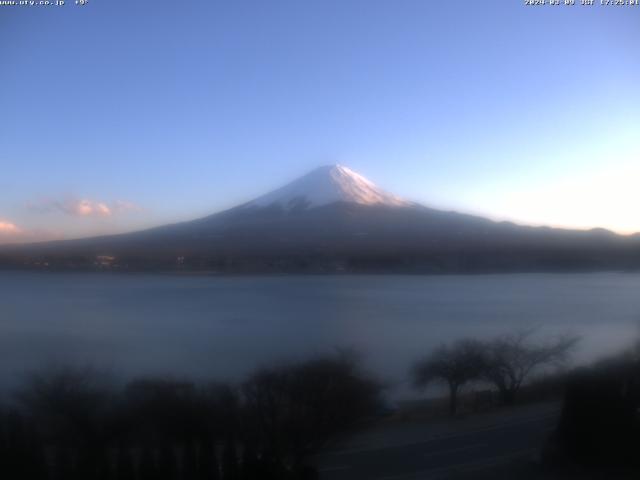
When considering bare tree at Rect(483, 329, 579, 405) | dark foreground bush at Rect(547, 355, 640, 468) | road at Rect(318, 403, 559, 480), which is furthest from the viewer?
bare tree at Rect(483, 329, 579, 405)

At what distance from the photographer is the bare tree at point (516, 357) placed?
4.91 metres

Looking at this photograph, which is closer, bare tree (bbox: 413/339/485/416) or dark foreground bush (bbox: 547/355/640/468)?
dark foreground bush (bbox: 547/355/640/468)

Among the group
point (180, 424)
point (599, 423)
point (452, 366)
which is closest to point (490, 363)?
point (452, 366)

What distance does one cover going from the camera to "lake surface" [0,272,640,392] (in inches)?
183

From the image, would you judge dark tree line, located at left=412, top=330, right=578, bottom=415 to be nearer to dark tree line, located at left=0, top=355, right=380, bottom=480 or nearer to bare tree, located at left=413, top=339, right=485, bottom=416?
bare tree, located at left=413, top=339, right=485, bottom=416

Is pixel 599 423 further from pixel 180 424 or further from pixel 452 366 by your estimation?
pixel 180 424

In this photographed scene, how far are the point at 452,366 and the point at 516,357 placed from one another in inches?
25.3

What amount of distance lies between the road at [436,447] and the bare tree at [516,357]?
16.9 inches

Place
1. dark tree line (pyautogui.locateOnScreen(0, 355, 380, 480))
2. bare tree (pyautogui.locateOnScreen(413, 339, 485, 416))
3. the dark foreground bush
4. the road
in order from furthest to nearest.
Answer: bare tree (pyautogui.locateOnScreen(413, 339, 485, 416)) < the dark foreground bush < the road < dark tree line (pyautogui.locateOnScreen(0, 355, 380, 480))

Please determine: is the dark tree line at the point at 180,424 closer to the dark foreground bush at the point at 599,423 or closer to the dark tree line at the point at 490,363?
the dark tree line at the point at 490,363

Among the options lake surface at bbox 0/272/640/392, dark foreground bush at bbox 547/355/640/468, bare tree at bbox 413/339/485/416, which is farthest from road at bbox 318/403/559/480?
lake surface at bbox 0/272/640/392

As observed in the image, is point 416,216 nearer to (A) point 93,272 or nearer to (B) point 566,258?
(B) point 566,258

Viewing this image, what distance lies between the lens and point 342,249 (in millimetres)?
5582

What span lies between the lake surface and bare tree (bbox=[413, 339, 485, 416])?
0.11 meters
